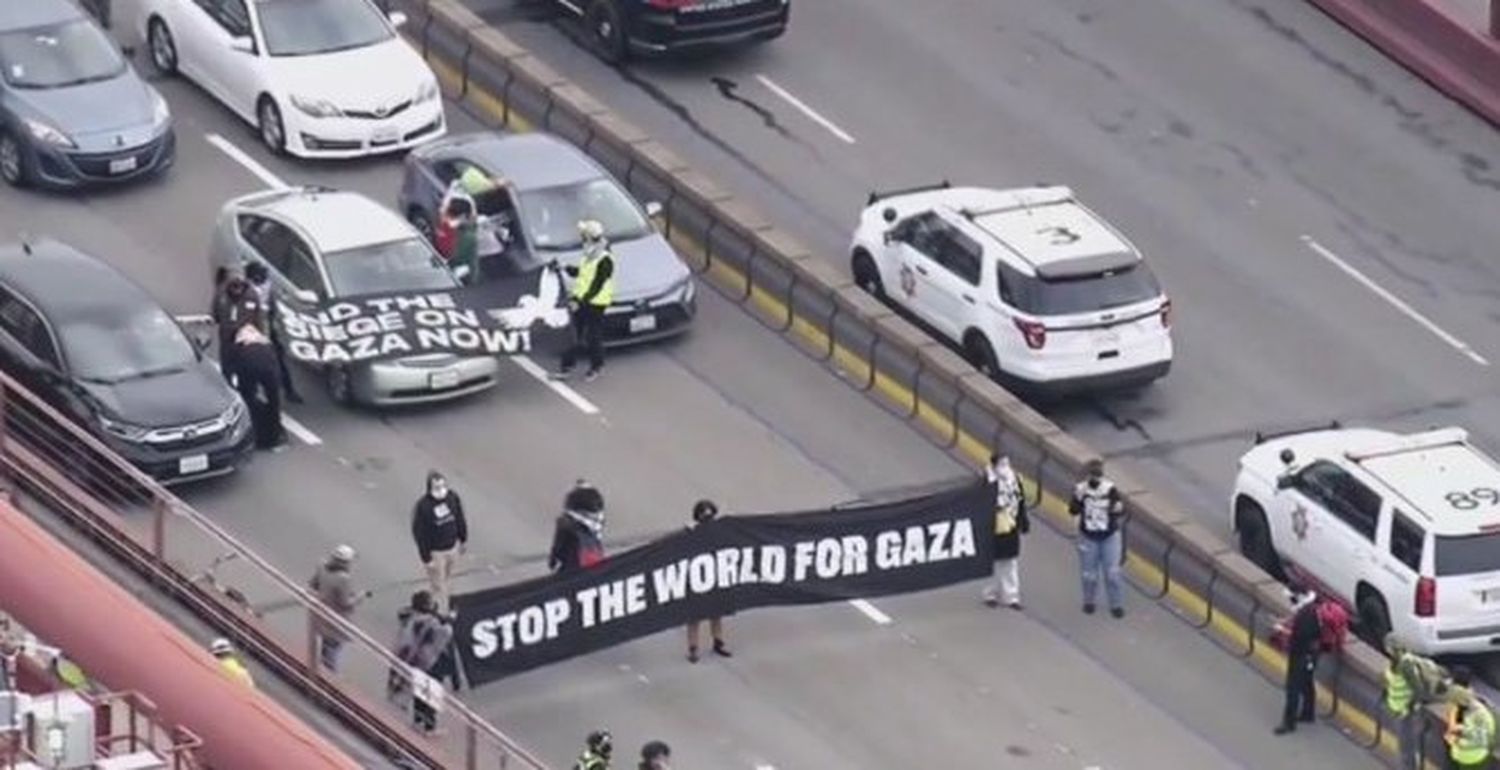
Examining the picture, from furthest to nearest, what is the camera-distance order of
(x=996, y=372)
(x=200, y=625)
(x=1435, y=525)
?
(x=996, y=372), (x=1435, y=525), (x=200, y=625)

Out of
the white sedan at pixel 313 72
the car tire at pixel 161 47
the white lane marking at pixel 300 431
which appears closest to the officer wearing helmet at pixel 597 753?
the white lane marking at pixel 300 431

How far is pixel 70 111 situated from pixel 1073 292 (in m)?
9.67

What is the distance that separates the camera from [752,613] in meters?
44.1

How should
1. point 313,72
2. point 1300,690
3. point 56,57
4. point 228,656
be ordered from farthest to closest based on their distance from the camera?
point 313,72 < point 56,57 < point 1300,690 < point 228,656

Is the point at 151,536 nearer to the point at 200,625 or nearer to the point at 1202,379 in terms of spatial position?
the point at 200,625

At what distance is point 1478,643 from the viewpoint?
43812mm

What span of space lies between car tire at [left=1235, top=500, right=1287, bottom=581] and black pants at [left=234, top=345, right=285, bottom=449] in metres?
8.61

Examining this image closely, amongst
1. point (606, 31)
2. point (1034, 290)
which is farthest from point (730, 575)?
point (606, 31)

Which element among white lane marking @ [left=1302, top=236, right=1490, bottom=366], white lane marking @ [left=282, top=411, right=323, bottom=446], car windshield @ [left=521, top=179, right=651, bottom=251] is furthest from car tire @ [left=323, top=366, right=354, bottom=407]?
white lane marking @ [left=1302, top=236, right=1490, bottom=366]

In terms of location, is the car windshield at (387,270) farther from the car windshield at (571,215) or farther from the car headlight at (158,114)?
the car headlight at (158,114)

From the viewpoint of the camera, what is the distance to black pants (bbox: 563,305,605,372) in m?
47.0

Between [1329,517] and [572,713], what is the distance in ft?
23.5

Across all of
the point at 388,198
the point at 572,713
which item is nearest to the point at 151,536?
the point at 572,713

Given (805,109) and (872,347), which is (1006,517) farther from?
(805,109)
